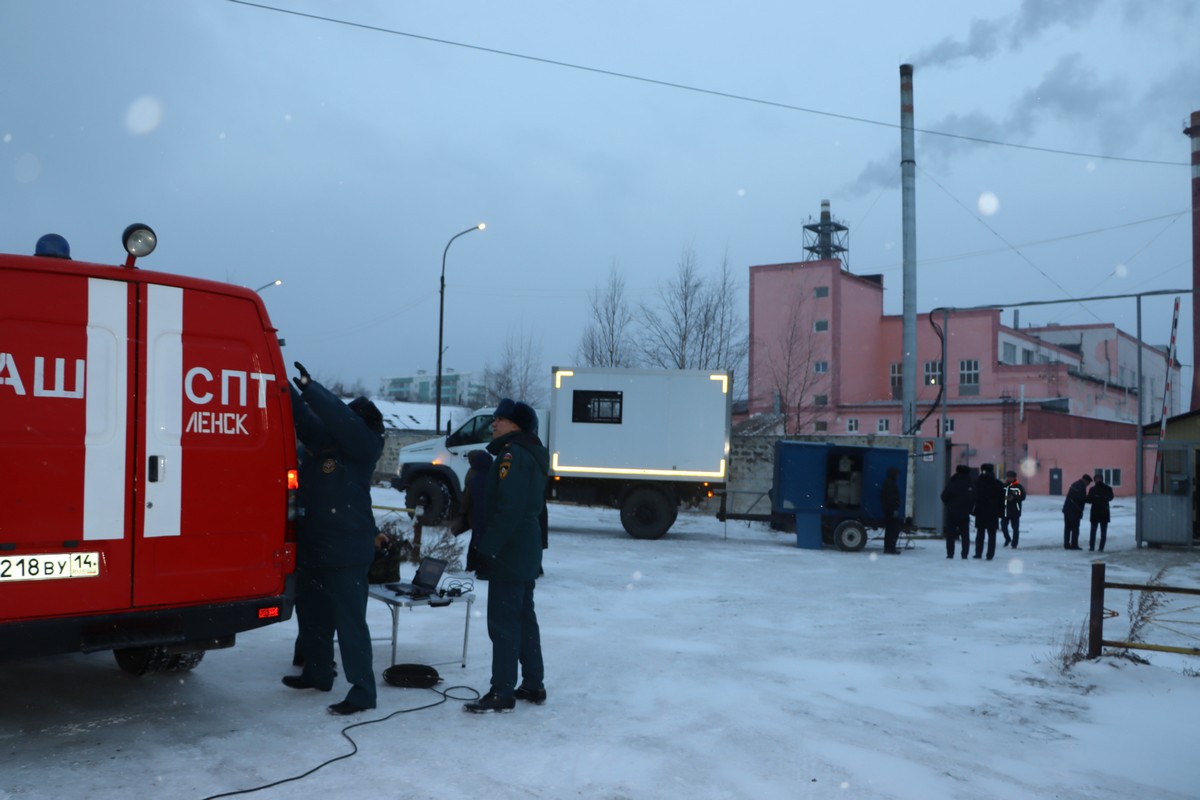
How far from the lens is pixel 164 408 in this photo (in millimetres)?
4930

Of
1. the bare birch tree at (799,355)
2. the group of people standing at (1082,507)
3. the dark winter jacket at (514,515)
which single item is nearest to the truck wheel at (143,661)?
the dark winter jacket at (514,515)

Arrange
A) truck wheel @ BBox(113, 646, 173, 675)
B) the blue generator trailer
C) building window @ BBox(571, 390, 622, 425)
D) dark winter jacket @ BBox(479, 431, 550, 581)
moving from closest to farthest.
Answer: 1. dark winter jacket @ BBox(479, 431, 550, 581)
2. truck wheel @ BBox(113, 646, 173, 675)
3. the blue generator trailer
4. building window @ BBox(571, 390, 622, 425)

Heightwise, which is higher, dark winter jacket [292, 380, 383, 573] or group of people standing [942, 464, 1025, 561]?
dark winter jacket [292, 380, 383, 573]

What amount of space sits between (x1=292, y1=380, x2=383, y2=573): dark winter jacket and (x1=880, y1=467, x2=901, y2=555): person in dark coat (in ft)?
43.5

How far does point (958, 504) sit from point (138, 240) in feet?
49.7

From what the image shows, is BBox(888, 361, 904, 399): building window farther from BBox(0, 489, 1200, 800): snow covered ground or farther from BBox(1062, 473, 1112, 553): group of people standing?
BBox(0, 489, 1200, 800): snow covered ground

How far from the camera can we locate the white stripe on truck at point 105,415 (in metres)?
4.68

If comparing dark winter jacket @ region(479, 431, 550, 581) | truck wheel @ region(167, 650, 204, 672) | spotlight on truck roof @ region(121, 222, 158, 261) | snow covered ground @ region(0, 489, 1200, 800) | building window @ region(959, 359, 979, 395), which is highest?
building window @ region(959, 359, 979, 395)

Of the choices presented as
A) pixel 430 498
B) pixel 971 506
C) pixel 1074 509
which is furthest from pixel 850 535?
pixel 430 498

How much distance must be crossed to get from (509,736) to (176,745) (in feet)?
5.73

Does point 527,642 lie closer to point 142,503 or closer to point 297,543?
point 297,543

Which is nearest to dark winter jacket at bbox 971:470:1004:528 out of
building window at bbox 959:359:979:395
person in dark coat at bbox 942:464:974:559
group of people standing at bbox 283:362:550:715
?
person in dark coat at bbox 942:464:974:559

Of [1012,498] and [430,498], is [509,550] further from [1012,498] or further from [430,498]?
[1012,498]

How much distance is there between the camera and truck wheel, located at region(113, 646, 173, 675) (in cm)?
620
